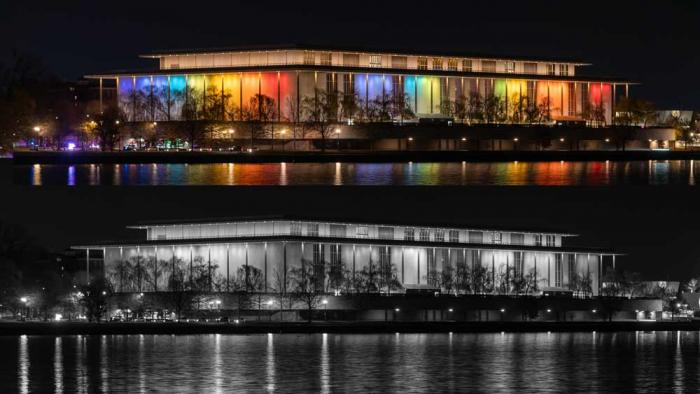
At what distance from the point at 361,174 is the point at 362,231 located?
29.7 metres

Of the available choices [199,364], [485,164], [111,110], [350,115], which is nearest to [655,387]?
[199,364]

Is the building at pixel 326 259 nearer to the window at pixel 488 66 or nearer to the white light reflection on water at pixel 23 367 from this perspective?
the window at pixel 488 66

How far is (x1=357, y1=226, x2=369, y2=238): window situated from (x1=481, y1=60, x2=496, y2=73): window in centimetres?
1831

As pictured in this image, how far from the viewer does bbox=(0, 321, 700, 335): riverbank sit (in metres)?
66.0

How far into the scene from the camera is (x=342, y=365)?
44.2 meters

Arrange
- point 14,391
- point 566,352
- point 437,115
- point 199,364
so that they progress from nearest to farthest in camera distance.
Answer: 1. point 14,391
2. point 199,364
3. point 566,352
4. point 437,115

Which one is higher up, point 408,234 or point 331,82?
point 331,82

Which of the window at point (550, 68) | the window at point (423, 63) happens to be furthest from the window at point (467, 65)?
the window at point (550, 68)

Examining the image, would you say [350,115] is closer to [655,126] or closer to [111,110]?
[111,110]

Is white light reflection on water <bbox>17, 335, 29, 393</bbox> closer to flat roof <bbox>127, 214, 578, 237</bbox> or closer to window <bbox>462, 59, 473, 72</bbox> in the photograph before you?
flat roof <bbox>127, 214, 578, 237</bbox>

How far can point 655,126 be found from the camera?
305 ft

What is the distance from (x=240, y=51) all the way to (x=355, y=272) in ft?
61.1

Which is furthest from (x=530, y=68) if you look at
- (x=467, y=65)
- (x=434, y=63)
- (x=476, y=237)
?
(x=476, y=237)

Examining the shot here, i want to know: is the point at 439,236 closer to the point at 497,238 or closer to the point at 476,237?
the point at 476,237
